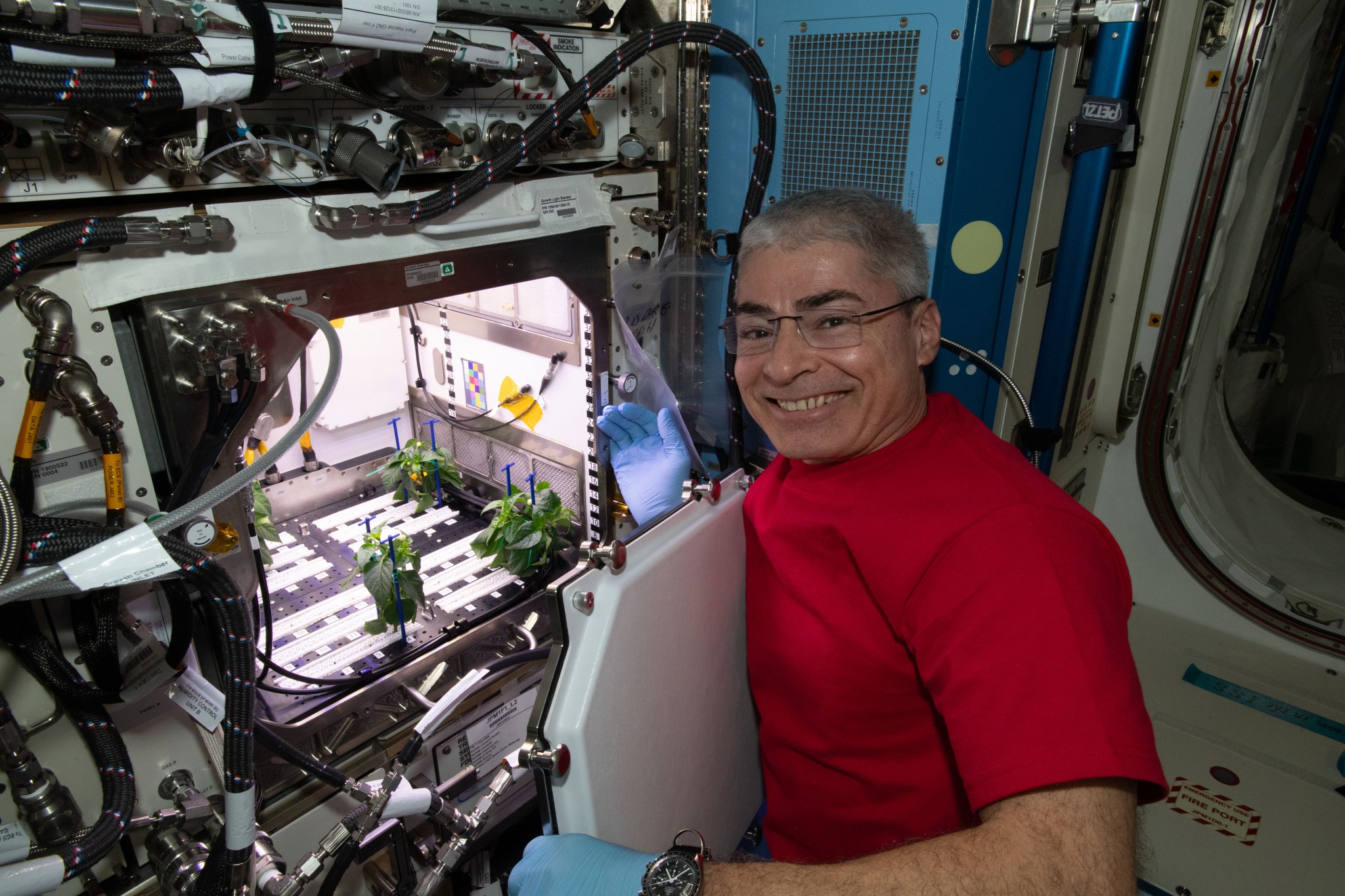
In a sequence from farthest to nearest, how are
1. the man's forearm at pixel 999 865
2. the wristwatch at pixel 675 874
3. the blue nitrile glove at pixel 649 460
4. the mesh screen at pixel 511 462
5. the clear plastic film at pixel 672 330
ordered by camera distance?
the mesh screen at pixel 511 462 → the blue nitrile glove at pixel 649 460 → the clear plastic film at pixel 672 330 → the wristwatch at pixel 675 874 → the man's forearm at pixel 999 865

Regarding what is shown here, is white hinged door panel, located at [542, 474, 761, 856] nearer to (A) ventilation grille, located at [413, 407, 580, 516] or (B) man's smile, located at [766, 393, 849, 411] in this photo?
(B) man's smile, located at [766, 393, 849, 411]

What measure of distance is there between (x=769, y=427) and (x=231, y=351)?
1147 mm

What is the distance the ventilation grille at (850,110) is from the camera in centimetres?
196

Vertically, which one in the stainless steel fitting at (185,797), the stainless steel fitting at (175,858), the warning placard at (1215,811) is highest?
the stainless steel fitting at (185,797)

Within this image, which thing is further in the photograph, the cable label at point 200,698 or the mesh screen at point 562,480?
the mesh screen at point 562,480

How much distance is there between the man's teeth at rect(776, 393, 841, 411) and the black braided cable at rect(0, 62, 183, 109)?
130 cm

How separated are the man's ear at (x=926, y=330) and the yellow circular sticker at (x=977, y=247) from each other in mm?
422

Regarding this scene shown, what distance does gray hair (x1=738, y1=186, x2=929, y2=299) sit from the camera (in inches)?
63.6

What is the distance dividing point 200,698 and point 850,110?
2.13 m

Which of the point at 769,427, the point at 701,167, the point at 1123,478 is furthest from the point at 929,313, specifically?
the point at 1123,478

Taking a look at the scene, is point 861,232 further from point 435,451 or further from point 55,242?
point 435,451

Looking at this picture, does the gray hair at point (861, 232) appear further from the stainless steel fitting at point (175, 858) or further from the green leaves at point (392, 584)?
the stainless steel fitting at point (175, 858)

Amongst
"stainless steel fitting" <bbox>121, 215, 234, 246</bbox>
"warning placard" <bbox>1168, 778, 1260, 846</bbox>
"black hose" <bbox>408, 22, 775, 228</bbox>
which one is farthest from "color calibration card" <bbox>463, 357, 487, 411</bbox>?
Result: "warning placard" <bbox>1168, 778, 1260, 846</bbox>

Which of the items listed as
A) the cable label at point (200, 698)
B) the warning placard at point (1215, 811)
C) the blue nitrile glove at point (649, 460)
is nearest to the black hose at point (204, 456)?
the cable label at point (200, 698)
